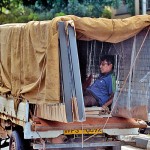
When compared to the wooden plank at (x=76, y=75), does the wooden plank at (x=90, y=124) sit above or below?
below

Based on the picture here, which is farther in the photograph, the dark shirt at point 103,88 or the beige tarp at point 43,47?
the dark shirt at point 103,88

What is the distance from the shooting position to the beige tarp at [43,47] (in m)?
8.09

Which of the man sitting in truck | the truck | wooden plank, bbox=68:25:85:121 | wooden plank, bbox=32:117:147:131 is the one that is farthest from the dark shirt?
wooden plank, bbox=68:25:85:121

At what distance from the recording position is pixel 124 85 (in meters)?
9.09

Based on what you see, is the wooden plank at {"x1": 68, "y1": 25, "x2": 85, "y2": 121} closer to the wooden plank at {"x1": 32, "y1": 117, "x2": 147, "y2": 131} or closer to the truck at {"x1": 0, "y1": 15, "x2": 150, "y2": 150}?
the truck at {"x1": 0, "y1": 15, "x2": 150, "y2": 150}

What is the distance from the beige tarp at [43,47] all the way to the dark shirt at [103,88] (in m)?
0.81

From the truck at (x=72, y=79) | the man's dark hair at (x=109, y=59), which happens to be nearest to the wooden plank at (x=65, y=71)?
the truck at (x=72, y=79)

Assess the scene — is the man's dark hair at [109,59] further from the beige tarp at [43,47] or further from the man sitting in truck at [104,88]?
the beige tarp at [43,47]

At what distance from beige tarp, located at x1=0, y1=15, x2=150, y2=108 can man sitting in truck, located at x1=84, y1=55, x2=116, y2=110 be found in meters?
0.71

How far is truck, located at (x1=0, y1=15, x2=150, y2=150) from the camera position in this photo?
26.2 ft

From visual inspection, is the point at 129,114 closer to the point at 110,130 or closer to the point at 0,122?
the point at 110,130

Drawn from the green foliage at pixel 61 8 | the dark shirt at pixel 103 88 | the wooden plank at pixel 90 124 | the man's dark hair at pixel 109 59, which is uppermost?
the green foliage at pixel 61 8

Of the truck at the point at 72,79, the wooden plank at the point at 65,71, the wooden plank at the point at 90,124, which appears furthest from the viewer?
the wooden plank at the point at 90,124

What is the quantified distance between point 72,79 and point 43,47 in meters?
0.89
